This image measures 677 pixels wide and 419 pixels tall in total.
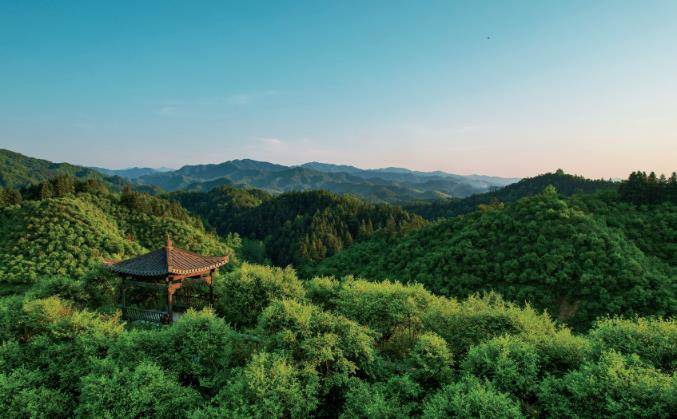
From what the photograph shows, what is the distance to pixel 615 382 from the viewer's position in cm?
888

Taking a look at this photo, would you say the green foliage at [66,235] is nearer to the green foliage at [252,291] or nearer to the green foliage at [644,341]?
the green foliage at [252,291]

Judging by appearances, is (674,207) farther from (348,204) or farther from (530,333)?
(348,204)

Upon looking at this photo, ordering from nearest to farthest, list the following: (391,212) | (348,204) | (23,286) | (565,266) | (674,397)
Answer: (674,397)
(565,266)
(23,286)
(391,212)
(348,204)

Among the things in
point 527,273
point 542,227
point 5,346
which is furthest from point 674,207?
point 5,346

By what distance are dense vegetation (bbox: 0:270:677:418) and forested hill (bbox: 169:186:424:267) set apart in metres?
68.7

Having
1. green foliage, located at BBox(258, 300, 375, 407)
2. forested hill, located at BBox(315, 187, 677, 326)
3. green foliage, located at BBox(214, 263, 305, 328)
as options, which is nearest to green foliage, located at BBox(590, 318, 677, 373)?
green foliage, located at BBox(258, 300, 375, 407)

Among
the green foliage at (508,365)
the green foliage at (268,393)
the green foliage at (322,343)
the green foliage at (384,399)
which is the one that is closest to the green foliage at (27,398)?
the green foliage at (268,393)

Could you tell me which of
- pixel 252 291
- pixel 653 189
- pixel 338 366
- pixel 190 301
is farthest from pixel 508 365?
pixel 653 189

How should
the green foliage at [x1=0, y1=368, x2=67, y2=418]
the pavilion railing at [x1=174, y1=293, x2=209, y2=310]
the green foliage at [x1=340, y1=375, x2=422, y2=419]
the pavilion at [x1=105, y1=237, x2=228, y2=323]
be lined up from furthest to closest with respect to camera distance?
1. the pavilion railing at [x1=174, y1=293, x2=209, y2=310]
2. the pavilion at [x1=105, y1=237, x2=228, y2=323]
3. the green foliage at [x1=0, y1=368, x2=67, y2=418]
4. the green foliage at [x1=340, y1=375, x2=422, y2=419]

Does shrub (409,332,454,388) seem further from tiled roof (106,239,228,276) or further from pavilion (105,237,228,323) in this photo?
pavilion (105,237,228,323)

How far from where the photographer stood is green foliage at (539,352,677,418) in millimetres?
8281

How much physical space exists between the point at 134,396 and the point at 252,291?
761 centimetres

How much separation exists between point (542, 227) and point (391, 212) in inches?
3014

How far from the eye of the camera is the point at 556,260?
29.2 meters
